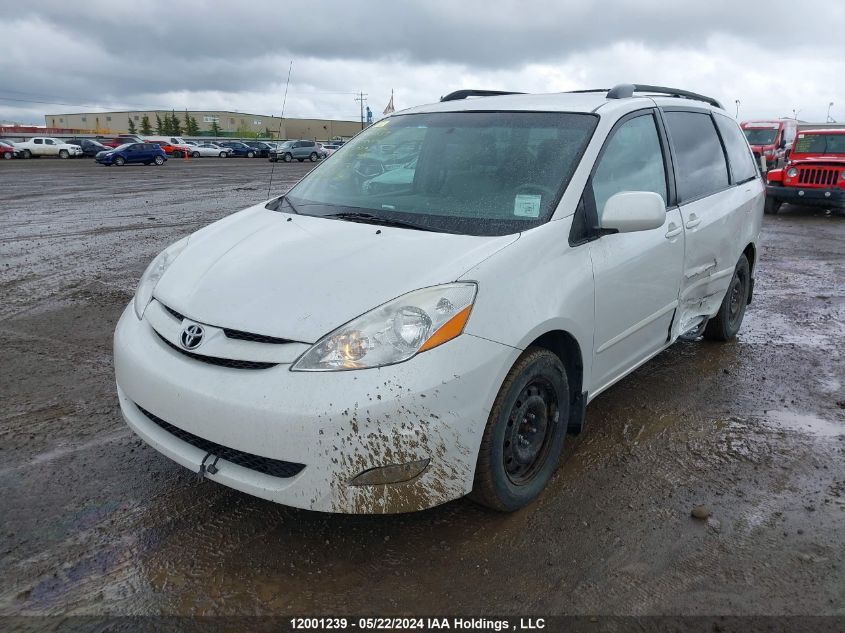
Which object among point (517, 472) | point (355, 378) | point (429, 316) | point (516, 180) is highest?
point (516, 180)

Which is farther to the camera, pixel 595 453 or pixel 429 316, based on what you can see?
pixel 595 453

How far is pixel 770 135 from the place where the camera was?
2267cm

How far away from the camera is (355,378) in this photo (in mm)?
2232

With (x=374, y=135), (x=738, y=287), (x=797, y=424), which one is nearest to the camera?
(x=797, y=424)

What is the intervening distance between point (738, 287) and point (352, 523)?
3.88 metres

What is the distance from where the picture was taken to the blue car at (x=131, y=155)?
118 ft

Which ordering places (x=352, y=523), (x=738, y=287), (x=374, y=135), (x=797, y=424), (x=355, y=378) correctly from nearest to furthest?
1. (x=355, y=378)
2. (x=352, y=523)
3. (x=797, y=424)
4. (x=374, y=135)
5. (x=738, y=287)

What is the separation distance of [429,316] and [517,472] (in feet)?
3.02

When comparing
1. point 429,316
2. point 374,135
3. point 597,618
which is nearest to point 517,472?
point 597,618

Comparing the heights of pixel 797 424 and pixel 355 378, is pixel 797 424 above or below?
below

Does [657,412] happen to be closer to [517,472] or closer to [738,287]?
[517,472]

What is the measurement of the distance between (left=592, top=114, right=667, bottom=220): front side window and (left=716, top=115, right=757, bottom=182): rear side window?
1.34 m

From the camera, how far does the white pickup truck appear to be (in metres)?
44.8

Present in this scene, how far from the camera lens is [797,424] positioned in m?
3.77
